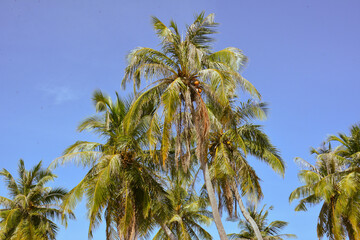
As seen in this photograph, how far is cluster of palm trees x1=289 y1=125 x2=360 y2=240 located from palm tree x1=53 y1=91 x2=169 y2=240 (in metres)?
9.05

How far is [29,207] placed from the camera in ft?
76.8

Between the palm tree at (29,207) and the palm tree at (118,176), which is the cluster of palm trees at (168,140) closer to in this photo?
the palm tree at (118,176)

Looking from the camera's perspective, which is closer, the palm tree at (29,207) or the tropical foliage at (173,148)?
the tropical foliage at (173,148)

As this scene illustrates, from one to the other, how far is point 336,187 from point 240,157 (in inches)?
258

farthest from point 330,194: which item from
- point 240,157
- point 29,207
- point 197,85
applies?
point 29,207

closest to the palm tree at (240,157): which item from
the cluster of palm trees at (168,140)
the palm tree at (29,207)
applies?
the cluster of palm trees at (168,140)

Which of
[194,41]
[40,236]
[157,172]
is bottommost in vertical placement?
[40,236]

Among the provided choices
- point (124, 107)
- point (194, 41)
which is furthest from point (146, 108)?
point (194, 41)

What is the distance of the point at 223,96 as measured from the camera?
14.4 meters

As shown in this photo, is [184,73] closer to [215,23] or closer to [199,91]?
→ [199,91]

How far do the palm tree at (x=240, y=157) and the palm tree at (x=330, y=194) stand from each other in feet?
10.1

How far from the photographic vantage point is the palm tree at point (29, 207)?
2228 centimetres

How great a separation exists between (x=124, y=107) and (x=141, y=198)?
14.5 ft

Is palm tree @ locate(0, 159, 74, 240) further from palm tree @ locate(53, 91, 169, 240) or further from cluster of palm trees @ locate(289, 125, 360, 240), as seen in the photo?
cluster of palm trees @ locate(289, 125, 360, 240)
